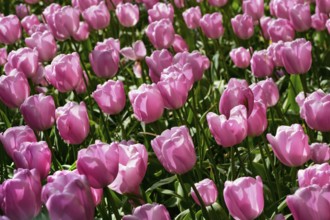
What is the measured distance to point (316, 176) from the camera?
1856 mm

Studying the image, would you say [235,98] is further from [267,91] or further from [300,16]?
[300,16]

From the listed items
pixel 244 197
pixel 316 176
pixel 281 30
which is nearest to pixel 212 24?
pixel 281 30

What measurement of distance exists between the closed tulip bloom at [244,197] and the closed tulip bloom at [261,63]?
4.33 ft

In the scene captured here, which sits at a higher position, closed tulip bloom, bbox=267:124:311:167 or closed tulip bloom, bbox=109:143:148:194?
closed tulip bloom, bbox=109:143:148:194

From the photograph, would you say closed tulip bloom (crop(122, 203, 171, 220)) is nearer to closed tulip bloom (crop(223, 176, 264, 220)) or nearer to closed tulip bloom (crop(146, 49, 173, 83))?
closed tulip bloom (crop(223, 176, 264, 220))

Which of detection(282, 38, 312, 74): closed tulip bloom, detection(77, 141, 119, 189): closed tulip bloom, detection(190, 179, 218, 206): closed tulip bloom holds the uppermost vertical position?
detection(77, 141, 119, 189): closed tulip bloom

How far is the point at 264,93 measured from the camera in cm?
259

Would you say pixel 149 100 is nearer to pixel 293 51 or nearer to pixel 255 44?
pixel 293 51

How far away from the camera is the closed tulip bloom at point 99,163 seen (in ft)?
5.96

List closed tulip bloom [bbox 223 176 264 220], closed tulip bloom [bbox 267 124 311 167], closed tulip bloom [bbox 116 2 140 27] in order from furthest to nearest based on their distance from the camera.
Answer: closed tulip bloom [bbox 116 2 140 27]
closed tulip bloom [bbox 267 124 311 167]
closed tulip bloom [bbox 223 176 264 220]

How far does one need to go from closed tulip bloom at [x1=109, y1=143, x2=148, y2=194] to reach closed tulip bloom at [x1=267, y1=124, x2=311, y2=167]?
38 cm

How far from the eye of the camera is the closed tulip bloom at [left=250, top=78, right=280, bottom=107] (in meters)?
2.50

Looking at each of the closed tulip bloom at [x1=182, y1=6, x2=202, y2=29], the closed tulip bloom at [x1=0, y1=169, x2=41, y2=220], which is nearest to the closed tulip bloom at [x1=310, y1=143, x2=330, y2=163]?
the closed tulip bloom at [x1=0, y1=169, x2=41, y2=220]

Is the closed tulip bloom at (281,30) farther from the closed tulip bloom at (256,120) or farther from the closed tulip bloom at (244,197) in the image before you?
the closed tulip bloom at (244,197)
